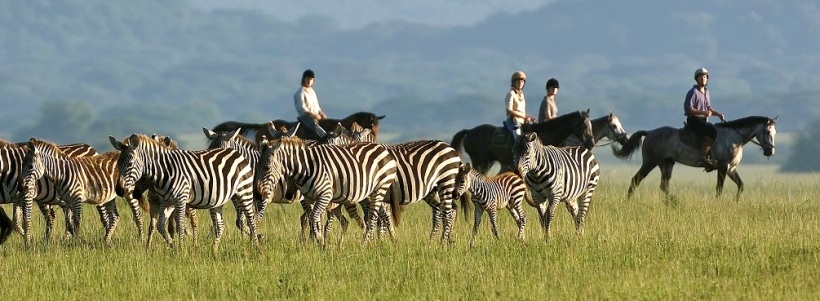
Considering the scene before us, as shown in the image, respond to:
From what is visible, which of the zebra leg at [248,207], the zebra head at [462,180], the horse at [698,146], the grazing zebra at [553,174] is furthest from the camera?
the horse at [698,146]

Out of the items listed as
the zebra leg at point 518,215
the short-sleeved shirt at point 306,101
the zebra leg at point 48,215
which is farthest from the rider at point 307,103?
the zebra leg at point 518,215

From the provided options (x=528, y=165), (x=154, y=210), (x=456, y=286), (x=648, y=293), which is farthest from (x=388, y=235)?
(x=648, y=293)

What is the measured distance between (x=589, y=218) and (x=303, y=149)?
23.0 ft

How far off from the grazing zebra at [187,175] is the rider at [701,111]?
1202 centimetres

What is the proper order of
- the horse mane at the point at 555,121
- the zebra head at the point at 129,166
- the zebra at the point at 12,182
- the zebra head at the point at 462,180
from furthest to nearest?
1. the horse mane at the point at 555,121
2. the zebra head at the point at 462,180
3. the zebra at the point at 12,182
4. the zebra head at the point at 129,166

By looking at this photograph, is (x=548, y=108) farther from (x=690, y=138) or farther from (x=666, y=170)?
(x=666, y=170)

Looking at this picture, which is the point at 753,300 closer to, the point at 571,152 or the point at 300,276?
the point at 300,276

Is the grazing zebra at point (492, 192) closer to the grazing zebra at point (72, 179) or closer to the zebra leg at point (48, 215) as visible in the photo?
the grazing zebra at point (72, 179)

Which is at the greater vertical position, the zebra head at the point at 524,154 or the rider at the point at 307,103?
the rider at the point at 307,103

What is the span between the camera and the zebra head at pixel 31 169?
16172mm

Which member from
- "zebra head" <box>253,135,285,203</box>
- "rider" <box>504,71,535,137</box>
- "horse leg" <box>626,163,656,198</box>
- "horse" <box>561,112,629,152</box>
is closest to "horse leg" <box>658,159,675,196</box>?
"horse leg" <box>626,163,656,198</box>

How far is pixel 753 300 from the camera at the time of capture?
40.7 ft

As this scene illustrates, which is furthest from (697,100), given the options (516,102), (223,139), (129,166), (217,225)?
(129,166)

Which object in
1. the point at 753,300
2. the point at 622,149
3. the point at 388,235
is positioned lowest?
Answer: the point at 753,300
